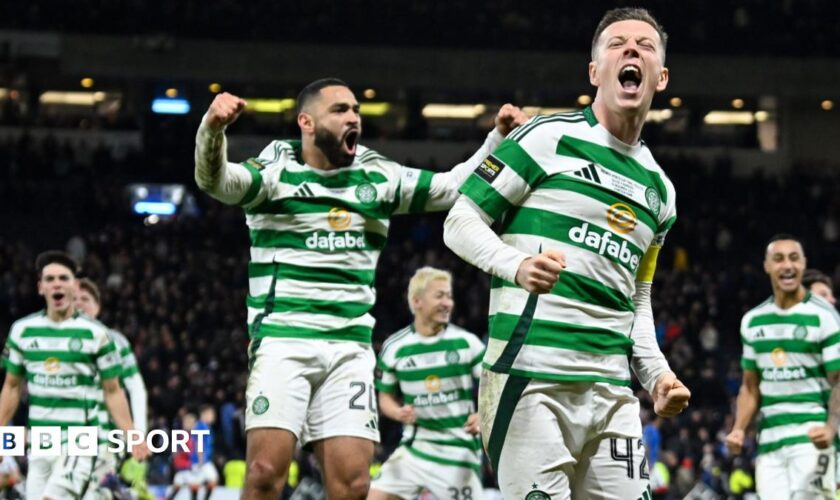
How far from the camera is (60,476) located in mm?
9641

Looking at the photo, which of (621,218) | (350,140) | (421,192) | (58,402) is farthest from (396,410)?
(621,218)

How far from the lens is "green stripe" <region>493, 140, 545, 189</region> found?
489 centimetres

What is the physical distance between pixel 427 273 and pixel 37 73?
2879 centimetres

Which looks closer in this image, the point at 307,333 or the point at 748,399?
the point at 307,333

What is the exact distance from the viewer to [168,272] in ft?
89.3

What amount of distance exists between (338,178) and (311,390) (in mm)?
1131

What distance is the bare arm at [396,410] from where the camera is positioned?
1003cm

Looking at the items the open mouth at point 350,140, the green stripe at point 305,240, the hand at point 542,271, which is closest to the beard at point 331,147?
the open mouth at point 350,140

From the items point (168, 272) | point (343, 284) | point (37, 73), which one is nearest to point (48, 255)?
point (343, 284)

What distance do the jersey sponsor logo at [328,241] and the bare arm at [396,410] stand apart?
10.6 ft

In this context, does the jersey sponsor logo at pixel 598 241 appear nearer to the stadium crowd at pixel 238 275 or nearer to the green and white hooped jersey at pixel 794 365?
the green and white hooped jersey at pixel 794 365

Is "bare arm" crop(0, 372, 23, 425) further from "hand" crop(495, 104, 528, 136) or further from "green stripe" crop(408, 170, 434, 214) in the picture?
"hand" crop(495, 104, 528, 136)

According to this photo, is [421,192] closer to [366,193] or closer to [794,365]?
[366,193]

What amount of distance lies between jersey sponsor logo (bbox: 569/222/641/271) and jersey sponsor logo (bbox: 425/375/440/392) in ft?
17.8
